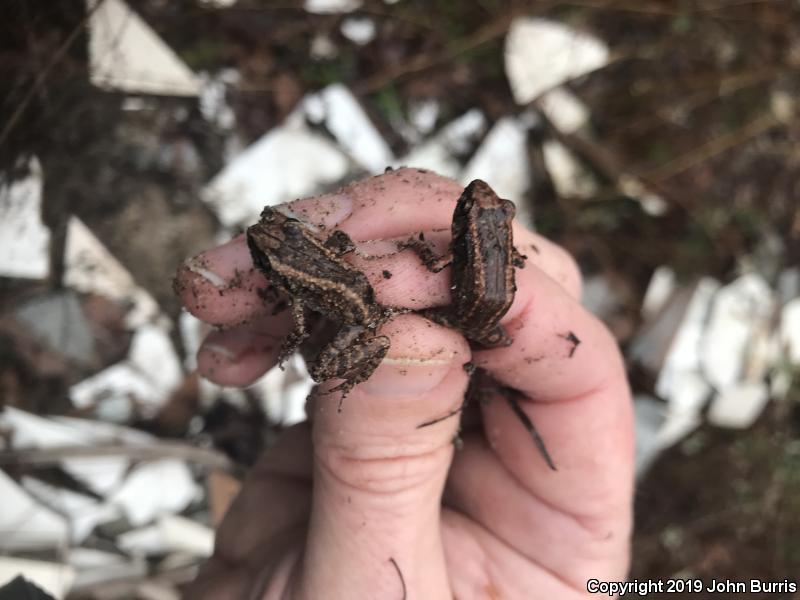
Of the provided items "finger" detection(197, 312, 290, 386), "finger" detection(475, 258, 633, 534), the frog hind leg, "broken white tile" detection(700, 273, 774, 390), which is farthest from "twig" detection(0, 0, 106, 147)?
"broken white tile" detection(700, 273, 774, 390)

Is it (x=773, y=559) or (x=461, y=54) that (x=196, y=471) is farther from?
(x=773, y=559)

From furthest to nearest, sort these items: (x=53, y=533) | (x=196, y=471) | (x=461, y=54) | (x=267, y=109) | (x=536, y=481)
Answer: (x=461, y=54) → (x=267, y=109) → (x=196, y=471) → (x=53, y=533) → (x=536, y=481)

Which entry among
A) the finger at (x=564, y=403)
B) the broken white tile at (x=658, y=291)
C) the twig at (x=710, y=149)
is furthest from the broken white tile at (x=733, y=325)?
the finger at (x=564, y=403)

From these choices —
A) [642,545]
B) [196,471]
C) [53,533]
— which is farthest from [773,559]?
[53,533]

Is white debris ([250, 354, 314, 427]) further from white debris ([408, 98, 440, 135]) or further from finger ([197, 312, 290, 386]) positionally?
white debris ([408, 98, 440, 135])

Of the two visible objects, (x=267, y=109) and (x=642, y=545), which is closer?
(x=267, y=109)

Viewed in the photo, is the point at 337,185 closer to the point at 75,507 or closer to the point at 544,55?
the point at 544,55

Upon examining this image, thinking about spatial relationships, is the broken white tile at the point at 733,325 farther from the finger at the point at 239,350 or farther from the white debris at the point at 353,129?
the finger at the point at 239,350
